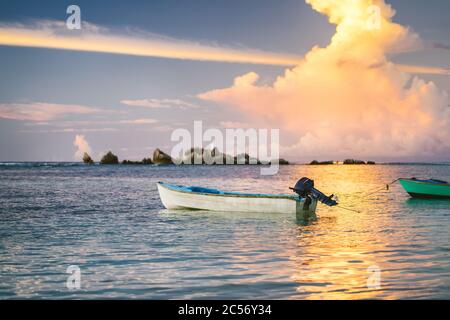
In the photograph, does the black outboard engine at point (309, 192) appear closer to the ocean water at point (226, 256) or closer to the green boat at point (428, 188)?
the ocean water at point (226, 256)

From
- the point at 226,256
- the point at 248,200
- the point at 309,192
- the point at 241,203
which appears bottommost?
the point at 226,256

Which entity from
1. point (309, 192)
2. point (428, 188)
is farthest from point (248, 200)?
point (428, 188)

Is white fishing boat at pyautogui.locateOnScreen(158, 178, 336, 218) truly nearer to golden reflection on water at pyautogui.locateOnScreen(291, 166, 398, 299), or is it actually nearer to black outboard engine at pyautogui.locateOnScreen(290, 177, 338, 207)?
black outboard engine at pyautogui.locateOnScreen(290, 177, 338, 207)

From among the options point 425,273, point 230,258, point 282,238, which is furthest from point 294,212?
point 425,273

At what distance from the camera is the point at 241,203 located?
26.6 meters

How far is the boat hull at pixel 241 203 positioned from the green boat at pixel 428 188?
47.5 feet

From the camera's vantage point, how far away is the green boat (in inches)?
1426

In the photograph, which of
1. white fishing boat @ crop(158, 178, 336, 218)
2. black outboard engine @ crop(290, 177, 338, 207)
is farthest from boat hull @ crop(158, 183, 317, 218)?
black outboard engine @ crop(290, 177, 338, 207)

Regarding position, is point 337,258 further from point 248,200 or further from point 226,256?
point 248,200

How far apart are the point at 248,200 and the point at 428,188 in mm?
16829

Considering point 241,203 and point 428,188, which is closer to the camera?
point 241,203

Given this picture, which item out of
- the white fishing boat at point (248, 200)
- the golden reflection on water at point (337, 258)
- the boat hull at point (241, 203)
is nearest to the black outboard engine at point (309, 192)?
the white fishing boat at point (248, 200)

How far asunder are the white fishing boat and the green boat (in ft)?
47.5

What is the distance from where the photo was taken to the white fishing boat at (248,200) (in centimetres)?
2555
